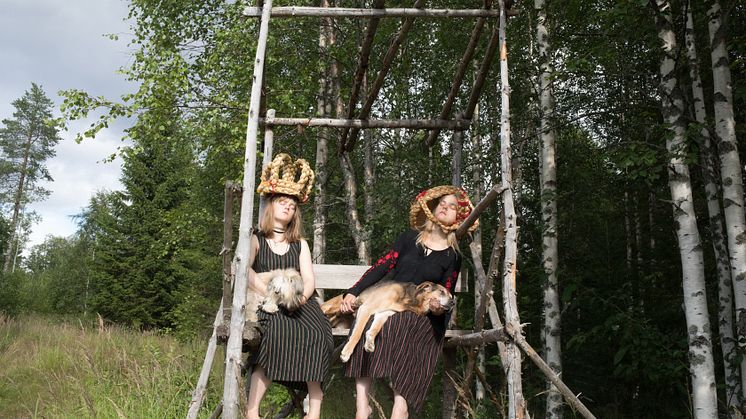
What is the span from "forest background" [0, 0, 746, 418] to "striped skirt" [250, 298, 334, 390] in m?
2.42

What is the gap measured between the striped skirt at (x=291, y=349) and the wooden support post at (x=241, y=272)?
0.40 m

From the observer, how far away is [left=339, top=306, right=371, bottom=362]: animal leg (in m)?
4.00

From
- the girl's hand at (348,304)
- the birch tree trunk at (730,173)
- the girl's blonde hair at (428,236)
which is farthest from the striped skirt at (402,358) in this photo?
the birch tree trunk at (730,173)

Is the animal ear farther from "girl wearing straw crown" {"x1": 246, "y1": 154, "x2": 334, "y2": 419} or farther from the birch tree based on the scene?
the birch tree

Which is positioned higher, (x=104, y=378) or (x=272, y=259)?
(x=272, y=259)

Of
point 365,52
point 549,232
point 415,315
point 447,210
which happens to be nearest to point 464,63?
point 365,52

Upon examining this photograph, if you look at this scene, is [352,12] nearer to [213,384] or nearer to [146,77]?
[213,384]

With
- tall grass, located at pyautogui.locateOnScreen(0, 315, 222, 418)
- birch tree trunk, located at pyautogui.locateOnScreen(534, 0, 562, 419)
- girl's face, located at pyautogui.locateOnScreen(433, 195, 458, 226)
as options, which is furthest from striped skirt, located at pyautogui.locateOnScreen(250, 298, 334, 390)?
birch tree trunk, located at pyautogui.locateOnScreen(534, 0, 562, 419)

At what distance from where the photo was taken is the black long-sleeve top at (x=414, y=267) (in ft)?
14.5

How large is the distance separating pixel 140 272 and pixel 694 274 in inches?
741

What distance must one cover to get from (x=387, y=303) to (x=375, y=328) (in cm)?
21

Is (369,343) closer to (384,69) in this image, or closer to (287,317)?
(287,317)

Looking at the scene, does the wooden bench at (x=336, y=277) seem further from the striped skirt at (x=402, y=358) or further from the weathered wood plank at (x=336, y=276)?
the striped skirt at (x=402, y=358)

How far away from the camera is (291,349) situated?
154 inches
